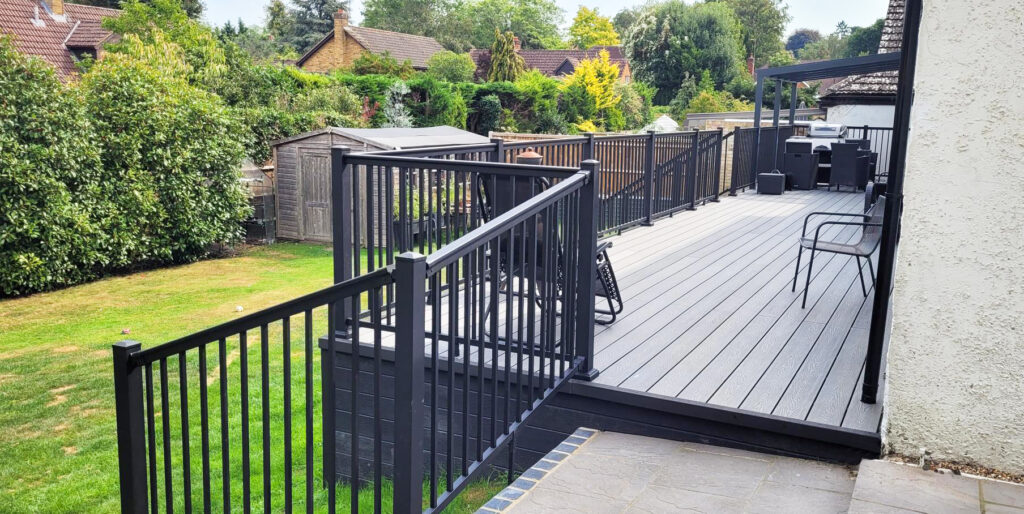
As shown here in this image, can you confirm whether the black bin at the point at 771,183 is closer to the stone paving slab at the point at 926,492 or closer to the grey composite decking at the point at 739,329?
the grey composite decking at the point at 739,329

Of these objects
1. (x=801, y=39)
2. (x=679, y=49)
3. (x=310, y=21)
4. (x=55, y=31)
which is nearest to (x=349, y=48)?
(x=55, y=31)

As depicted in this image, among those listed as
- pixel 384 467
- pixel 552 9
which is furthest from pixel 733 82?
pixel 384 467

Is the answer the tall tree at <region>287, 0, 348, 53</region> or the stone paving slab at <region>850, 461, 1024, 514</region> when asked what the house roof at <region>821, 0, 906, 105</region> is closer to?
the stone paving slab at <region>850, 461, 1024, 514</region>

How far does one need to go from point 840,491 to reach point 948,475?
15.0 inches

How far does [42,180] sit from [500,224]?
874cm

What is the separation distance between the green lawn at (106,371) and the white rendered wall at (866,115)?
12529 millimetres

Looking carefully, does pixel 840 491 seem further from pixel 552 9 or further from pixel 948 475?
pixel 552 9

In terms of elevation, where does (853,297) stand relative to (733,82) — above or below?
below

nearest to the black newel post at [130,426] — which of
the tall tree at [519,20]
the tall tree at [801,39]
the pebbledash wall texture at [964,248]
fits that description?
the pebbledash wall texture at [964,248]

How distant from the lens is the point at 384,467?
4695 millimetres

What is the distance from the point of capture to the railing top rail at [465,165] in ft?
11.3

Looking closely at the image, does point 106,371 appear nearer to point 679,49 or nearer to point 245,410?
point 245,410

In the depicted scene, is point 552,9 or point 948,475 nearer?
point 948,475

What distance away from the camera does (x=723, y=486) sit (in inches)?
122
